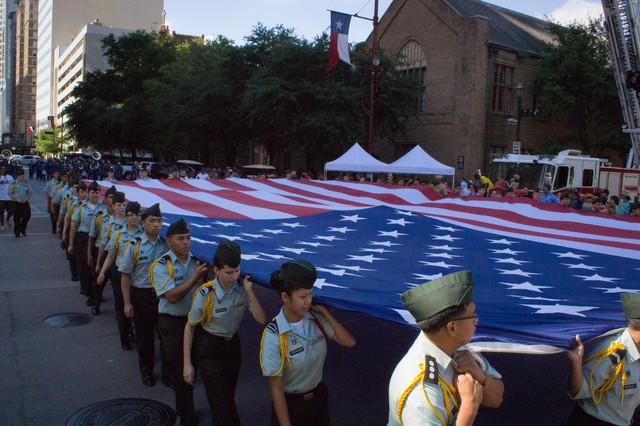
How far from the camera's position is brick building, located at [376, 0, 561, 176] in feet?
89.8

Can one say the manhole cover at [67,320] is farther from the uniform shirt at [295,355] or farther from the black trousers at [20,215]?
the black trousers at [20,215]

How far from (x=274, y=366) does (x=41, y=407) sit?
2.95 metres

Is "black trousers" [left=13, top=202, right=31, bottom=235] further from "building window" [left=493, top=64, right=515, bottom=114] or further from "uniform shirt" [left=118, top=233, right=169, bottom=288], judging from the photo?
"building window" [left=493, top=64, right=515, bottom=114]

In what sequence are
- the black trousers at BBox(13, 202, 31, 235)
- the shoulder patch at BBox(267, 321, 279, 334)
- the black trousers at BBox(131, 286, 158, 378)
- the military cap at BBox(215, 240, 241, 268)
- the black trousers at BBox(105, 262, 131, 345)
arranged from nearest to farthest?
the shoulder patch at BBox(267, 321, 279, 334), the military cap at BBox(215, 240, 241, 268), the black trousers at BBox(131, 286, 158, 378), the black trousers at BBox(105, 262, 131, 345), the black trousers at BBox(13, 202, 31, 235)

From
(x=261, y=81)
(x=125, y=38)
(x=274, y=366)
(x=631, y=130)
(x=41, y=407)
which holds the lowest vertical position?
(x=41, y=407)

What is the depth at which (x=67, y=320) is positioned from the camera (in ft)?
24.9

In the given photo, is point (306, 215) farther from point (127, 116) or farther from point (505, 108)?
point (127, 116)

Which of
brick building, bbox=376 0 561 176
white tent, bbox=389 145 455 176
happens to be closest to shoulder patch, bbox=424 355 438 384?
white tent, bbox=389 145 455 176

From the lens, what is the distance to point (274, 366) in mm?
3111

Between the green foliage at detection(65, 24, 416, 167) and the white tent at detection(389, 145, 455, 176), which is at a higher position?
the green foliage at detection(65, 24, 416, 167)

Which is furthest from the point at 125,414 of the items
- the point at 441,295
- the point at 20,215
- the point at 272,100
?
the point at 272,100

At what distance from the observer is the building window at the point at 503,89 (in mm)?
28703

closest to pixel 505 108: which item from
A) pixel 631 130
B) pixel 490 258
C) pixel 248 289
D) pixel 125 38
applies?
pixel 631 130

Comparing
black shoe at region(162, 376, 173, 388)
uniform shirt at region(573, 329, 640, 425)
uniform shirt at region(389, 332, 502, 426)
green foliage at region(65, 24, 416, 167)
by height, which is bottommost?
black shoe at region(162, 376, 173, 388)
